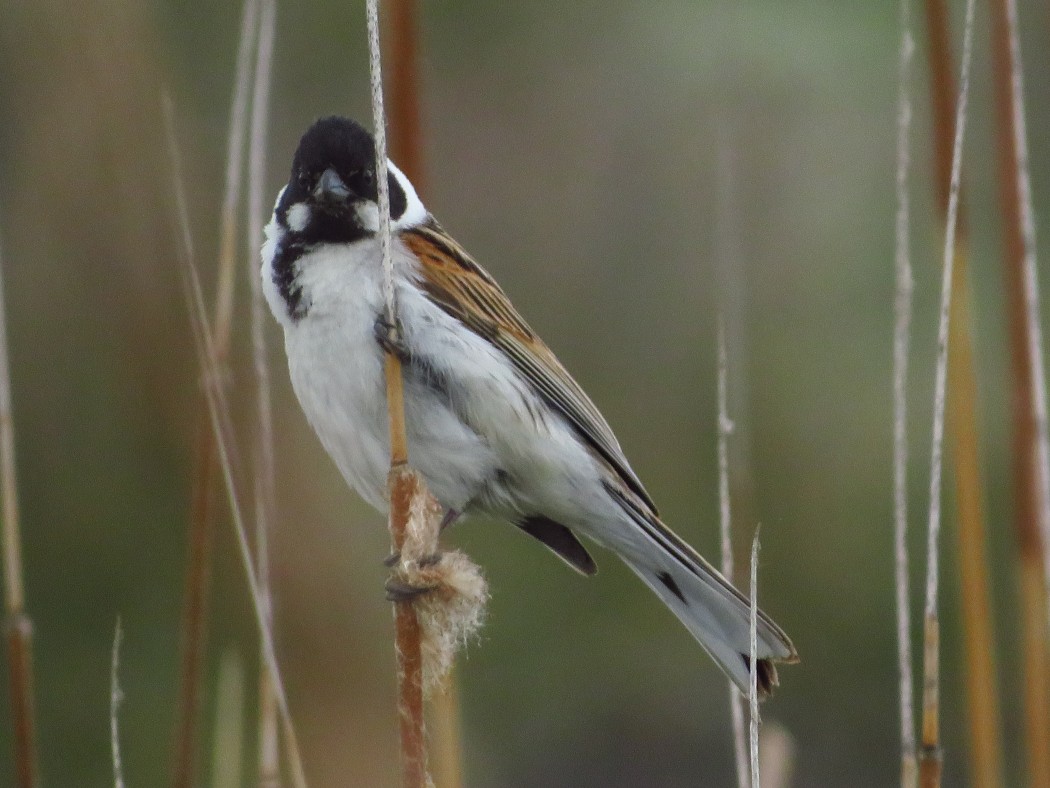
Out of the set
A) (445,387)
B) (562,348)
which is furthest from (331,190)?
(562,348)

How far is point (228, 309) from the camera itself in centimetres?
268

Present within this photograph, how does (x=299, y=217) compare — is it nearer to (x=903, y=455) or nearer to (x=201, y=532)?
(x=201, y=532)

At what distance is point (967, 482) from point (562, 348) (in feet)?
16.6

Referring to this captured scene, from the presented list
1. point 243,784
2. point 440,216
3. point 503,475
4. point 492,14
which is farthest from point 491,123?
point 503,475

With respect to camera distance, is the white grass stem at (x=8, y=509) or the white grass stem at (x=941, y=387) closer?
the white grass stem at (x=941, y=387)

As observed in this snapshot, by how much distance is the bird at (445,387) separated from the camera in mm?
3164

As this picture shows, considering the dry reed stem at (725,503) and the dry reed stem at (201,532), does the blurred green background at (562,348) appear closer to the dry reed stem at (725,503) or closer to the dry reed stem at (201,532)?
the dry reed stem at (201,532)

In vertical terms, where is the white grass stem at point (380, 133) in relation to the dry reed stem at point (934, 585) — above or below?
above

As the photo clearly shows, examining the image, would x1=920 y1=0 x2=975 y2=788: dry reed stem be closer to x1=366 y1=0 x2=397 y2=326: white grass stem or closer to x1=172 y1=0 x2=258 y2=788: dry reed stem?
x1=366 y1=0 x2=397 y2=326: white grass stem

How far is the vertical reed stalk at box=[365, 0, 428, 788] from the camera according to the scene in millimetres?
2121

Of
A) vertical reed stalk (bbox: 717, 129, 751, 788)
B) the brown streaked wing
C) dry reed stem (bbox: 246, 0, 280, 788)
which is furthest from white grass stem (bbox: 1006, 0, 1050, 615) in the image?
dry reed stem (bbox: 246, 0, 280, 788)

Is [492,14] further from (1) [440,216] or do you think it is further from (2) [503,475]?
(2) [503,475]

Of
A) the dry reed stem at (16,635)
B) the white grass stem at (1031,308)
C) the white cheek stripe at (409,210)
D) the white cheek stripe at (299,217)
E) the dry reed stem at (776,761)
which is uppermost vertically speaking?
the white cheek stripe at (409,210)

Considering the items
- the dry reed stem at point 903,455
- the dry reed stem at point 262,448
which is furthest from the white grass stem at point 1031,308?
the dry reed stem at point 262,448
